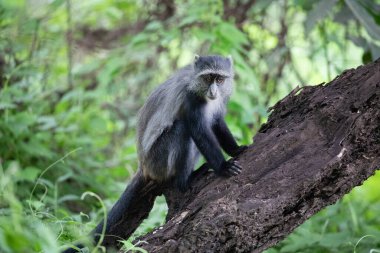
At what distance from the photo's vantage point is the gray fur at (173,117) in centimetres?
543

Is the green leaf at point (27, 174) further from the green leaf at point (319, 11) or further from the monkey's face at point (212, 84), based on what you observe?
the green leaf at point (319, 11)

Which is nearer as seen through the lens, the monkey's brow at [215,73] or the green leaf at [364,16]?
the monkey's brow at [215,73]

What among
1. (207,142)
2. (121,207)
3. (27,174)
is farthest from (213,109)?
(27,174)

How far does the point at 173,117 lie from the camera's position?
5590 millimetres

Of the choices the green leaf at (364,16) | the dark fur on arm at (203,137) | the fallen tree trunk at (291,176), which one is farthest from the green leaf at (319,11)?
the fallen tree trunk at (291,176)

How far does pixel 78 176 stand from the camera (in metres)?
7.48

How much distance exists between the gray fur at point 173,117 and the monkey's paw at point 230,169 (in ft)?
3.20

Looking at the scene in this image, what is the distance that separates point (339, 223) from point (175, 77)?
8.65 ft

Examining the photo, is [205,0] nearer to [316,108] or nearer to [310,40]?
[310,40]

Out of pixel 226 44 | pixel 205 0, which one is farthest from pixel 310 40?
pixel 226 44

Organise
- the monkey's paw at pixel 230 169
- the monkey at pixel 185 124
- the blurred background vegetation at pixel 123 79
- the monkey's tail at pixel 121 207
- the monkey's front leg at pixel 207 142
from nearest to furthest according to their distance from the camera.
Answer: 1. the monkey's paw at pixel 230 169
2. the monkey's tail at pixel 121 207
3. the monkey's front leg at pixel 207 142
4. the monkey at pixel 185 124
5. the blurred background vegetation at pixel 123 79

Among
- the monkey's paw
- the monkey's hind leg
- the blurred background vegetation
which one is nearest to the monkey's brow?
the monkey's hind leg

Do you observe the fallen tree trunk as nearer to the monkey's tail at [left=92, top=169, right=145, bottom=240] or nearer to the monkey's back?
the monkey's tail at [left=92, top=169, right=145, bottom=240]

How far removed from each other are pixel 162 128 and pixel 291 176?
2.00m
